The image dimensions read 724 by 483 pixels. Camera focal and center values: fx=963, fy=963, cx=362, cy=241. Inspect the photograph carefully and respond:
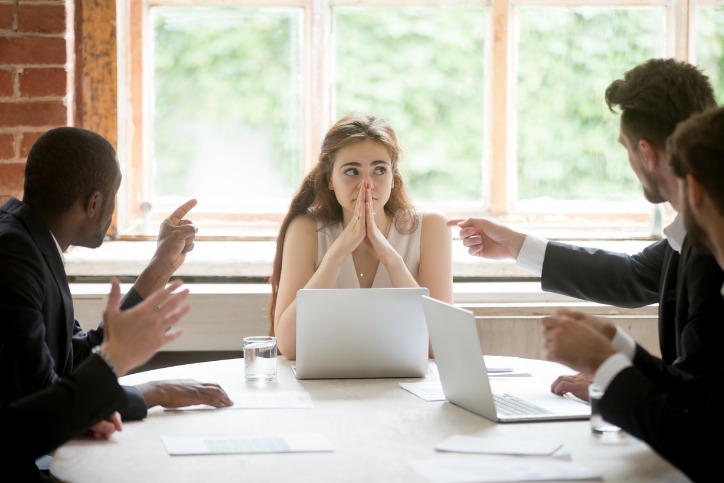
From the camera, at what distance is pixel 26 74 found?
3215 mm

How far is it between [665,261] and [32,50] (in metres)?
2.16

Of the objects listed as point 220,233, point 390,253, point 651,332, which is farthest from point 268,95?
point 651,332

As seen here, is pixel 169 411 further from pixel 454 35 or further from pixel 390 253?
pixel 454 35

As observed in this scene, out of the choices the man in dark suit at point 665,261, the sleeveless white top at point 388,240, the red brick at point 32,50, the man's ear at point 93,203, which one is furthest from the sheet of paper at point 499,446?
the red brick at point 32,50

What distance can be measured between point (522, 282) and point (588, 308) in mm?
273

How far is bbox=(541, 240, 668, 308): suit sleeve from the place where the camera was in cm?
267

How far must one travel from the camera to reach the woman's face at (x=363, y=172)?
9.46 ft

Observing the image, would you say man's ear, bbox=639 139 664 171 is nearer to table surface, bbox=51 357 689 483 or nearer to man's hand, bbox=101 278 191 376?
table surface, bbox=51 357 689 483

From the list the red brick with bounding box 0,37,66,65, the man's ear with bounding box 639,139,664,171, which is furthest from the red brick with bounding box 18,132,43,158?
the man's ear with bounding box 639,139,664,171

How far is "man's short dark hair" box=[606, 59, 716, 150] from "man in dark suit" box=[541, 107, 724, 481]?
48 cm

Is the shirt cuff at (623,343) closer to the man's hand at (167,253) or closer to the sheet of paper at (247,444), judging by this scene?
the sheet of paper at (247,444)

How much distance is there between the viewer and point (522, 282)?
11.5ft

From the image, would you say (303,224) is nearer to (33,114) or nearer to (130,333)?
(33,114)

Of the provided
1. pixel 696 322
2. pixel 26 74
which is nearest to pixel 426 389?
pixel 696 322
